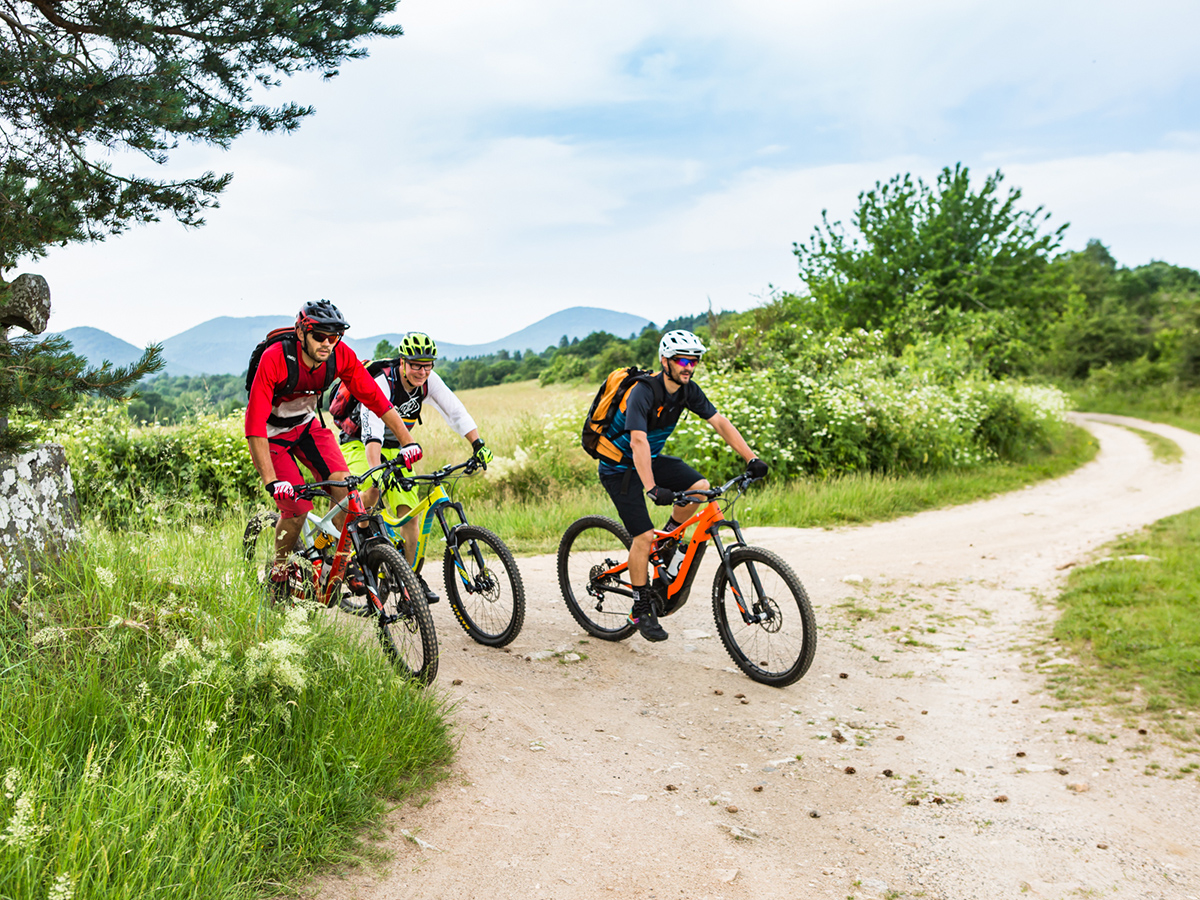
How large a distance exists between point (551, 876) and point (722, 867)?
0.74 metres

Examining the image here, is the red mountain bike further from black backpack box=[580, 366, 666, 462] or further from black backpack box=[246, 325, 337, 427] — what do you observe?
black backpack box=[580, 366, 666, 462]

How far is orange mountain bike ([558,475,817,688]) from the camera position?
5.41 m

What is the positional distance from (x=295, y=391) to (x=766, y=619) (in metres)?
3.38

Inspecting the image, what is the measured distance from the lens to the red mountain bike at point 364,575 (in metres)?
4.54

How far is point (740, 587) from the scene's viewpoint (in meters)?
5.57

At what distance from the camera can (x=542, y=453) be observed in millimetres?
13570

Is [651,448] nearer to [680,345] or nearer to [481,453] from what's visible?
[680,345]

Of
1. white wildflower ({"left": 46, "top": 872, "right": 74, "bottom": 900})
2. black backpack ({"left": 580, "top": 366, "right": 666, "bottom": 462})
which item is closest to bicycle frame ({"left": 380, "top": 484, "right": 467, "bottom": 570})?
black backpack ({"left": 580, "top": 366, "right": 666, "bottom": 462})

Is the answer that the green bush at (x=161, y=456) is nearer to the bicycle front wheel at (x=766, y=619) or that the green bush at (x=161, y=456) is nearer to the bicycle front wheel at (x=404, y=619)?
the bicycle front wheel at (x=404, y=619)

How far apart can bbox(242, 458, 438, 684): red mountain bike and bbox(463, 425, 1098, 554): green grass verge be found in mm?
4693

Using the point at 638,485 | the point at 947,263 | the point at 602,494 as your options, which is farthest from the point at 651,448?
the point at 947,263

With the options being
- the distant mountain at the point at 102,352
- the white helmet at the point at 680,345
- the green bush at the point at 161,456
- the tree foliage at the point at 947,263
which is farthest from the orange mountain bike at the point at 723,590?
the tree foliage at the point at 947,263

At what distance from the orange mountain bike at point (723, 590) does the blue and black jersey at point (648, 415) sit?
536 mm

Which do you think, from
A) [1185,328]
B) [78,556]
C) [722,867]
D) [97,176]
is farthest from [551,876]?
[1185,328]
